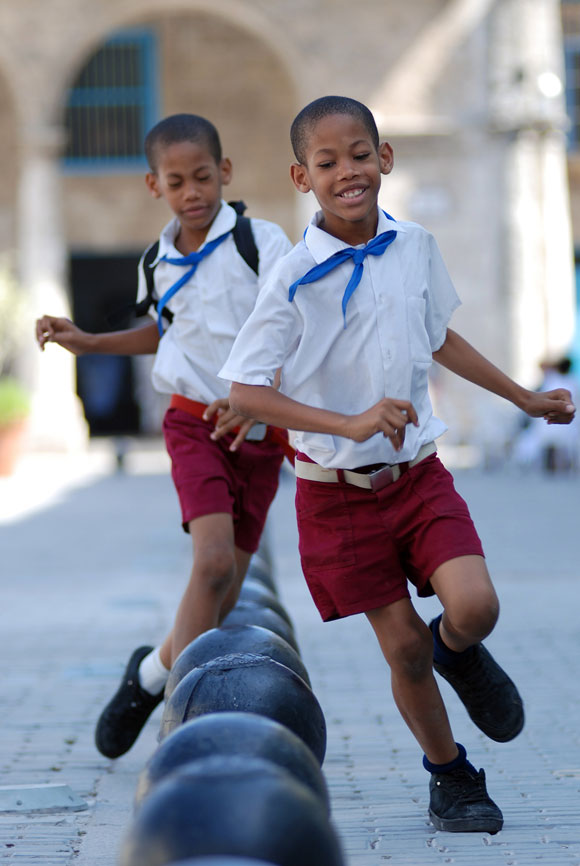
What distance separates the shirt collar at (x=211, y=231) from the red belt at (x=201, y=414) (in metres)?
0.48

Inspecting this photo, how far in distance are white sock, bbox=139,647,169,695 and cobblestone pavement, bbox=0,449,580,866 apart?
29 cm

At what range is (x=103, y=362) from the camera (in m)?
30.2

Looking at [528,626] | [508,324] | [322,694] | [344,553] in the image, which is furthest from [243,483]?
[508,324]

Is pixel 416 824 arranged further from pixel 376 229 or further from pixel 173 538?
pixel 173 538

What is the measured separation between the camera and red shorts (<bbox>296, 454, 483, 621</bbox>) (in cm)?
372

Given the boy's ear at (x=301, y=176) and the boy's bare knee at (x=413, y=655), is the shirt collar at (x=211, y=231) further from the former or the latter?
the boy's bare knee at (x=413, y=655)

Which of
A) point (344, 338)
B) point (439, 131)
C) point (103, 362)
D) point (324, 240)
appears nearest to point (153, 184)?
point (324, 240)

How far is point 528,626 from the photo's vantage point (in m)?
7.81

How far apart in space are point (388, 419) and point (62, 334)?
1771 millimetres

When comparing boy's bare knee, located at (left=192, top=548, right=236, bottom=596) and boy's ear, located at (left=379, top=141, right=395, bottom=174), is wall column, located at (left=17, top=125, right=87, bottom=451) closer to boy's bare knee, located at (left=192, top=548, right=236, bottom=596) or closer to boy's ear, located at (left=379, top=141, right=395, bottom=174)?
boy's bare knee, located at (left=192, top=548, right=236, bottom=596)

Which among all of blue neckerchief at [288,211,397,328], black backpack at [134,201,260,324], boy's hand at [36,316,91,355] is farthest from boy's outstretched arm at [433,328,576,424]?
boy's hand at [36,316,91,355]

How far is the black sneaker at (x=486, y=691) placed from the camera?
3.96 metres

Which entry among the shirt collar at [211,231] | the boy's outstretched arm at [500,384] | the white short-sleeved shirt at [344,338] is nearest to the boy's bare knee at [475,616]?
the white short-sleeved shirt at [344,338]

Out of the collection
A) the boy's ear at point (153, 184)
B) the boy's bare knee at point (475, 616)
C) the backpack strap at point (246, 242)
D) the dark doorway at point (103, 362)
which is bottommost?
the dark doorway at point (103, 362)
